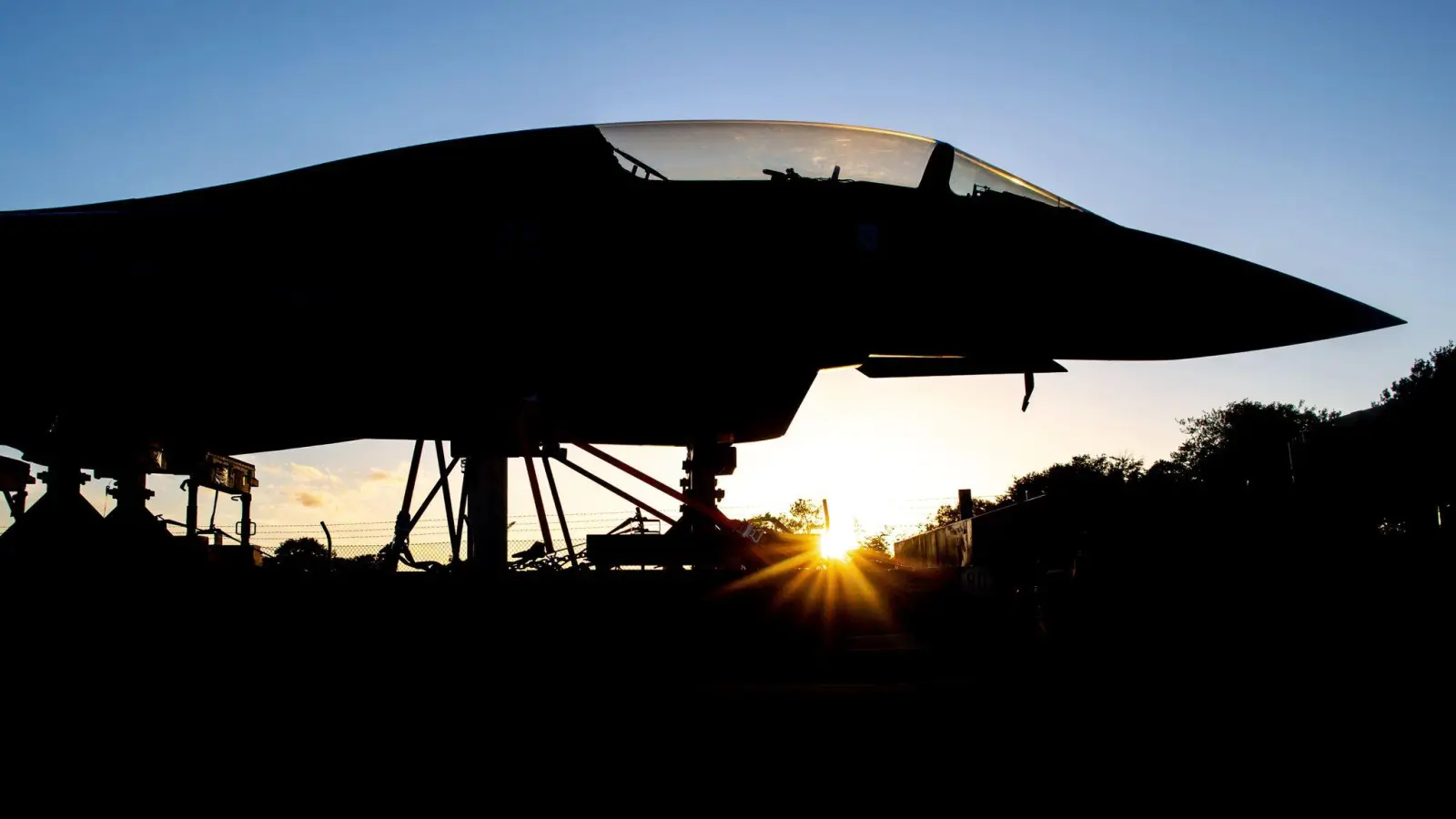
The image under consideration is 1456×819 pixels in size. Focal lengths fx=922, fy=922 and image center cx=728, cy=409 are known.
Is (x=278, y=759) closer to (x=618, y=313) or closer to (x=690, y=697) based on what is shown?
(x=690, y=697)

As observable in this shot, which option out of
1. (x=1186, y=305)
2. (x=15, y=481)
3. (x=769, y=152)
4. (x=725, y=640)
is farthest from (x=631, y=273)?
(x=15, y=481)

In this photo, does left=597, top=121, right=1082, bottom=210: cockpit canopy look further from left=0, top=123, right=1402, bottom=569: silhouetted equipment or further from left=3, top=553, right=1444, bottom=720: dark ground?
left=3, top=553, right=1444, bottom=720: dark ground

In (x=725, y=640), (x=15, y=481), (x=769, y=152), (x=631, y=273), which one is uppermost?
(x=769, y=152)

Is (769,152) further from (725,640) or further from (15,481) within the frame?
(15,481)

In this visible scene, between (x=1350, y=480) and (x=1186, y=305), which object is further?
(x=1186, y=305)

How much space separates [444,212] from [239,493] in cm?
430

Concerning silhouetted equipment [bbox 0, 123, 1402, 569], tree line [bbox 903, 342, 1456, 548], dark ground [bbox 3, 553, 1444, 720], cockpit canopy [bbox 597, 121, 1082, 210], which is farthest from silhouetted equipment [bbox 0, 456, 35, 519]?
tree line [bbox 903, 342, 1456, 548]

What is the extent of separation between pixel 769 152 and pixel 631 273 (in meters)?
1.05

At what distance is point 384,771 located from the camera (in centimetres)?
264

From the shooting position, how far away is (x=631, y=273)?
193 inches

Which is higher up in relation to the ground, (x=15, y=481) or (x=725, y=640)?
(x=15, y=481)

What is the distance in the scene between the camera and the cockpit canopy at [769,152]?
5074mm

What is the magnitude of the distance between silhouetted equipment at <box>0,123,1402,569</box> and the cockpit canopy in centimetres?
1

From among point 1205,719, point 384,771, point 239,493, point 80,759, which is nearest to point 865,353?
point 1205,719
